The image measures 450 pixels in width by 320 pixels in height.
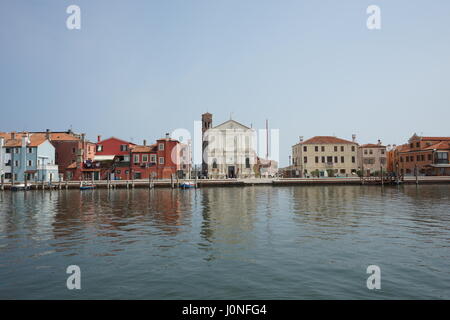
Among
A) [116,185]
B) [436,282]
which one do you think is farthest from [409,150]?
[436,282]

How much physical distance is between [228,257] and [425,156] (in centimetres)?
7836

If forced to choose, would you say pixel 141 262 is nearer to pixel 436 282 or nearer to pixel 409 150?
pixel 436 282

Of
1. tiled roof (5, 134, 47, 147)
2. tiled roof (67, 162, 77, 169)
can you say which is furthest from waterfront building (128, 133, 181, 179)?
tiled roof (5, 134, 47, 147)

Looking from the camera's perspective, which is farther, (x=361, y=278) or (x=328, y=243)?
(x=328, y=243)

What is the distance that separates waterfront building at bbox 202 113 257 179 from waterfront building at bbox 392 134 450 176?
33135mm

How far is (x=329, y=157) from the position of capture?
265ft

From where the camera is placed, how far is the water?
9.52m

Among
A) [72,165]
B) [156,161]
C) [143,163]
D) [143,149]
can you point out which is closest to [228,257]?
[156,161]

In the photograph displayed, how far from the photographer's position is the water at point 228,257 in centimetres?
952

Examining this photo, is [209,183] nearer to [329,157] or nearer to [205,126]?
[205,126]

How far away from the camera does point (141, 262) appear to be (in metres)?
12.3

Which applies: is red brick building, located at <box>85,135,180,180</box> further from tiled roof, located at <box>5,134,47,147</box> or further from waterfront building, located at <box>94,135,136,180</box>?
tiled roof, located at <box>5,134,47,147</box>
